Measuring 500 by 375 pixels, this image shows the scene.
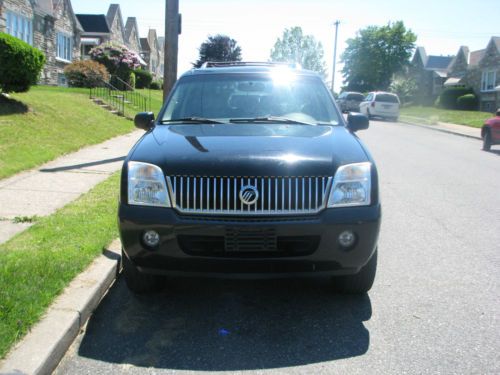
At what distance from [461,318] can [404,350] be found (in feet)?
2.46

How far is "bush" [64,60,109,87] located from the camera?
84.4ft

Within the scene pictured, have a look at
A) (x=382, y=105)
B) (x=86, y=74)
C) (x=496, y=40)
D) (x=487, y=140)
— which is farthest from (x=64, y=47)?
(x=496, y=40)

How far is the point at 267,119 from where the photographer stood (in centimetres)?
478

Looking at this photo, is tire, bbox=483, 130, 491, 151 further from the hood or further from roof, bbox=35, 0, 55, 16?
roof, bbox=35, 0, 55, 16

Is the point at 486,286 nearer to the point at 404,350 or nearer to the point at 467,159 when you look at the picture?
the point at 404,350

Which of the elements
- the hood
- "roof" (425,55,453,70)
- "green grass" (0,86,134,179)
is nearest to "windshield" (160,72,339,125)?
the hood

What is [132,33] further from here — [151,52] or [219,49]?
[219,49]

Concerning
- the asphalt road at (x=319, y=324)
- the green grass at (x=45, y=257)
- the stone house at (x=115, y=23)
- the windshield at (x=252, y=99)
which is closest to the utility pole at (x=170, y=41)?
the green grass at (x=45, y=257)

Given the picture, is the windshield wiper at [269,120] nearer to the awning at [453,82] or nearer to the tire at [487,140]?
the tire at [487,140]

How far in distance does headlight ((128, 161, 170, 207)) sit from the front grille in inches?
3.2

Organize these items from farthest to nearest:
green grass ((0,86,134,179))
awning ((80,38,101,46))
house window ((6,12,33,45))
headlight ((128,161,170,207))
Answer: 1. awning ((80,38,101,46))
2. house window ((6,12,33,45))
3. green grass ((0,86,134,179))
4. headlight ((128,161,170,207))

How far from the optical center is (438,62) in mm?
70312

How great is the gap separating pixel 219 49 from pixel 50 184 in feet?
143

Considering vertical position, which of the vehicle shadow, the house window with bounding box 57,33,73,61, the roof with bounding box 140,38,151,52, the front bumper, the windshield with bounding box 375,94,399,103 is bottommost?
the vehicle shadow
